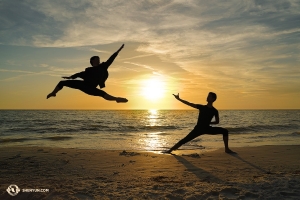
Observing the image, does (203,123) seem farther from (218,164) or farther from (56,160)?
(56,160)

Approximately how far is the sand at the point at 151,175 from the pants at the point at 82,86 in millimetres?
2152

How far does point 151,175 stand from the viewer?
22.5ft

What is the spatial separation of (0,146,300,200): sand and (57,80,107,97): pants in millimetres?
2152

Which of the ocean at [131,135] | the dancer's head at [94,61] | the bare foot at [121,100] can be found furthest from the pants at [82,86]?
the ocean at [131,135]


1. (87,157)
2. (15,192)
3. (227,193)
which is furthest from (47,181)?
(227,193)

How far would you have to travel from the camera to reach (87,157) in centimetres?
952

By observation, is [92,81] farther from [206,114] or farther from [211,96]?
[206,114]

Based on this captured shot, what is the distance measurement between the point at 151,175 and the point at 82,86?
2.94 meters

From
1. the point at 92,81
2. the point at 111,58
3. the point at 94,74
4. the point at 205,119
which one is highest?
the point at 111,58

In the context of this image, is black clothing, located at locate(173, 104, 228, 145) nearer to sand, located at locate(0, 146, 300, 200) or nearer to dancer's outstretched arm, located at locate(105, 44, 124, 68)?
sand, located at locate(0, 146, 300, 200)

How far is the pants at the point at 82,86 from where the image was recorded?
6.39 metres

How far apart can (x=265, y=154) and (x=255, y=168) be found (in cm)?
290

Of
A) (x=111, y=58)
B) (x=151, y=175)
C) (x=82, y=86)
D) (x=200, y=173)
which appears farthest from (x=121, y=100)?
(x=200, y=173)

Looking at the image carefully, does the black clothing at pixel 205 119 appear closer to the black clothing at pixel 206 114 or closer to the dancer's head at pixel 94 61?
the black clothing at pixel 206 114
